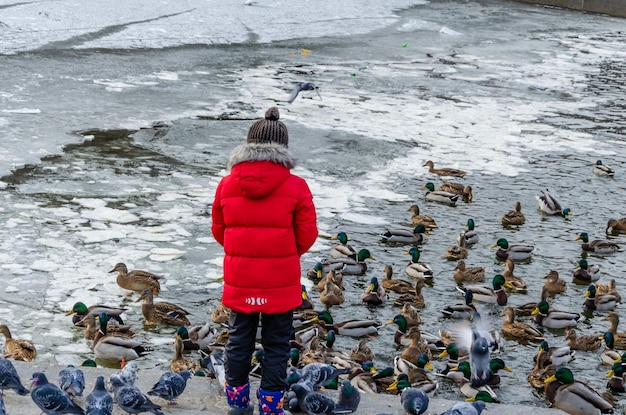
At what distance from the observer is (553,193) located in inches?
471

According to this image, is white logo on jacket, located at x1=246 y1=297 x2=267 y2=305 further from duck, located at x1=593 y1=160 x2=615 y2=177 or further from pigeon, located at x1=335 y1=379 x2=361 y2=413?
duck, located at x1=593 y1=160 x2=615 y2=177

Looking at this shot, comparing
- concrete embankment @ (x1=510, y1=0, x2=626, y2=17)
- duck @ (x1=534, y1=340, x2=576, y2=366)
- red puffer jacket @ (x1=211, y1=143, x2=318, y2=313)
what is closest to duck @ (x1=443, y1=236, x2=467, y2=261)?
duck @ (x1=534, y1=340, x2=576, y2=366)

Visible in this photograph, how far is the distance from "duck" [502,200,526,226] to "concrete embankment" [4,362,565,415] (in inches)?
200

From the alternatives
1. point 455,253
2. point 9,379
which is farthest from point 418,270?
point 9,379

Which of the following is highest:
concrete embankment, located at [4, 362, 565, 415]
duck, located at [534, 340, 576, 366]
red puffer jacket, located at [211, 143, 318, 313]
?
red puffer jacket, located at [211, 143, 318, 313]

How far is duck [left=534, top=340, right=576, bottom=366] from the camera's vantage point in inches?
296

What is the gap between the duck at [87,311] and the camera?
7.70 m

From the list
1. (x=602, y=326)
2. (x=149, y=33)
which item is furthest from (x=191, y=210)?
(x=149, y=33)

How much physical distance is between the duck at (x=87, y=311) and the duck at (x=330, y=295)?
1.77m

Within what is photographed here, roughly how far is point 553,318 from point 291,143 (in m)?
5.70

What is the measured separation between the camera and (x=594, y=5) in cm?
3094

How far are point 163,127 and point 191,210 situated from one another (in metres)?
3.49

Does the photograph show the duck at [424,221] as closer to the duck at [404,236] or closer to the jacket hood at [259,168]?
the duck at [404,236]

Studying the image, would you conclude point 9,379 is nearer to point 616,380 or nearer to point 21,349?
point 21,349
